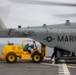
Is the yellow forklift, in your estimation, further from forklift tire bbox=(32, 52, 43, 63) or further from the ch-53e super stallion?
the ch-53e super stallion

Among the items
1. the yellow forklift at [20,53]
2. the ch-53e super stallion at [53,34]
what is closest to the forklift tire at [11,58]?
the yellow forklift at [20,53]

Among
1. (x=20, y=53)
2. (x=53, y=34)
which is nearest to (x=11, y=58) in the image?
(x=20, y=53)

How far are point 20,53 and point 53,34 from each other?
3.67 meters

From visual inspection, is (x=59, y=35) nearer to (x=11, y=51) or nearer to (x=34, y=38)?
(x=34, y=38)

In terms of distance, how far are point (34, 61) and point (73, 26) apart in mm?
5098

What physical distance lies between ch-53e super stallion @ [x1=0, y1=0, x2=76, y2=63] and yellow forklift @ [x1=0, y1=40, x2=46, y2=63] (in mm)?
811

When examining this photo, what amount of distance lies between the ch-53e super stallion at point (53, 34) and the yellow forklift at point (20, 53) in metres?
0.81

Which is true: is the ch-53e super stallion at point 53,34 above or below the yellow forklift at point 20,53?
above

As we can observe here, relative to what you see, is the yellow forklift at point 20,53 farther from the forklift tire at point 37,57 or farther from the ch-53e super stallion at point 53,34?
the ch-53e super stallion at point 53,34

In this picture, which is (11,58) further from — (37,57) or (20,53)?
(37,57)

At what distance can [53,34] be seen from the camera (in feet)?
86.3

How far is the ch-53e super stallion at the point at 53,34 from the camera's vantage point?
Result: 85.5ft

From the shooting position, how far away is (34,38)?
2662cm

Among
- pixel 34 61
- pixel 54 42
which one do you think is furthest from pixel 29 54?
pixel 54 42
